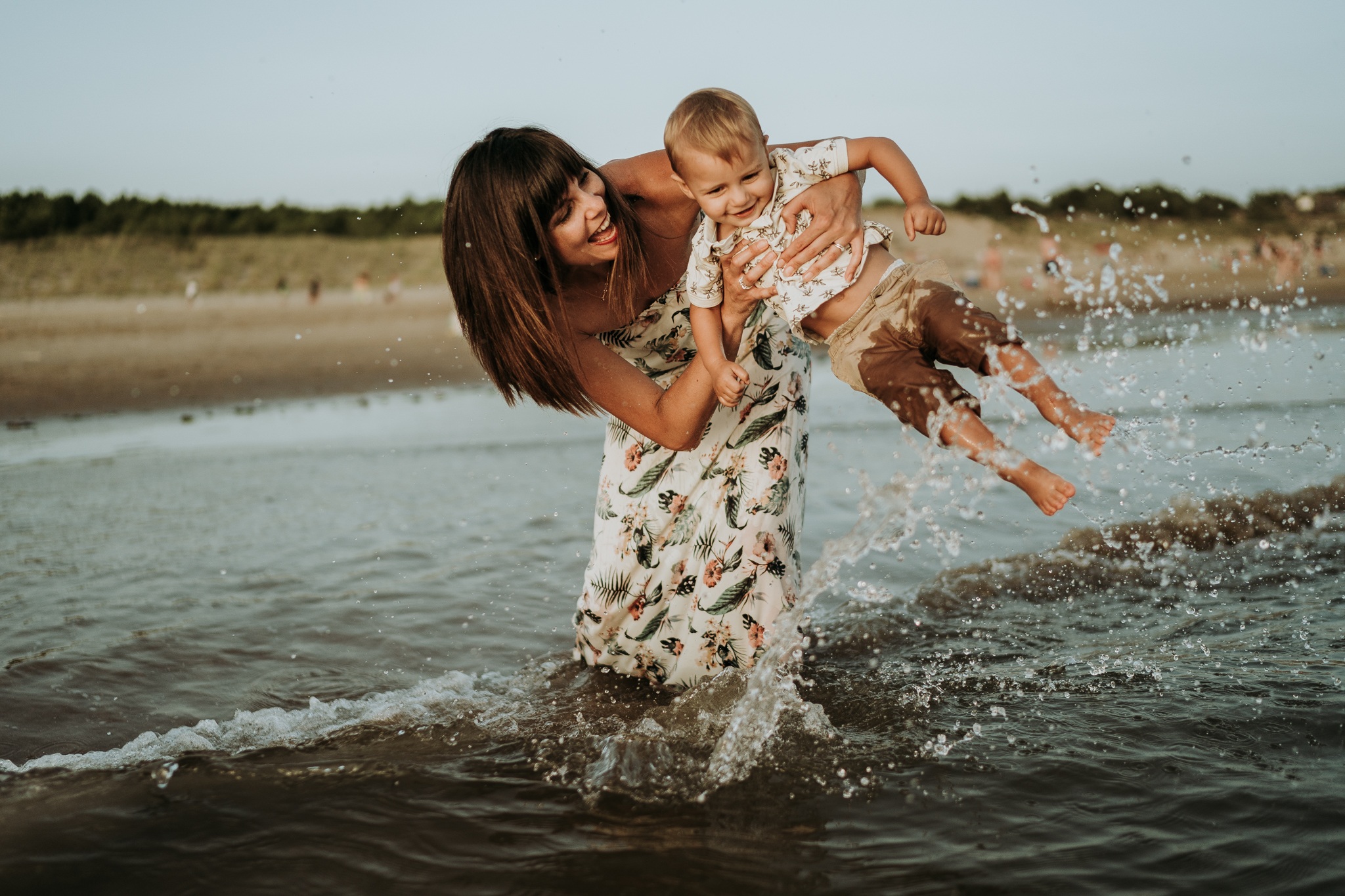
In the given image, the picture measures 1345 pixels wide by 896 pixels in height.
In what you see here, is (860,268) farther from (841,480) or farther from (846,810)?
(841,480)

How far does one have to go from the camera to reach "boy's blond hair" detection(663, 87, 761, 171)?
9.09 feet

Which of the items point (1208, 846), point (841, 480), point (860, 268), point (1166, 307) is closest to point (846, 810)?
point (1208, 846)

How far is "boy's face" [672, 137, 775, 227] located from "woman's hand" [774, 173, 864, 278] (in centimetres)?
10

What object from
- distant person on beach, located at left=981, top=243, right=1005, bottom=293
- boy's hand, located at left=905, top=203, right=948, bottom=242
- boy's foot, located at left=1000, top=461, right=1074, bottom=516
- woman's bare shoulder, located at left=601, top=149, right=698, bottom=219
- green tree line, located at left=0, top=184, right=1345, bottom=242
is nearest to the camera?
boy's foot, located at left=1000, top=461, right=1074, bottom=516

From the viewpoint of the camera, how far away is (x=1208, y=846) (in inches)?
90.5

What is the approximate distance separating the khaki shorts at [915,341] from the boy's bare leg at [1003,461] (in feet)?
0.19

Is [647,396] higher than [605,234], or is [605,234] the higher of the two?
[605,234]

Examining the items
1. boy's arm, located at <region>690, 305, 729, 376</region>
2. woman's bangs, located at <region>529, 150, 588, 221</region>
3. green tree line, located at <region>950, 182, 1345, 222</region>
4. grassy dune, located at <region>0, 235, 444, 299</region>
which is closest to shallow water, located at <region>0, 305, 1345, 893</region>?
boy's arm, located at <region>690, 305, 729, 376</region>

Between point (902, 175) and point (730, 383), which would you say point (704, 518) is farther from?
point (902, 175)

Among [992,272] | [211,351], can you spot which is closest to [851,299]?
[211,351]

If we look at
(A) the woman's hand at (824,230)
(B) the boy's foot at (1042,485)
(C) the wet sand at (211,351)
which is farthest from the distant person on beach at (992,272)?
(B) the boy's foot at (1042,485)

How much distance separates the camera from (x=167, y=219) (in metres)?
29.2

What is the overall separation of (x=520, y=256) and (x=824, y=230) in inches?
33.8

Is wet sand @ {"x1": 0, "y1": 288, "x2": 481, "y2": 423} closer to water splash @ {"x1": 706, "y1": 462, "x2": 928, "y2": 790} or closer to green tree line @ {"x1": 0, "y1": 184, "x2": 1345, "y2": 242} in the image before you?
green tree line @ {"x1": 0, "y1": 184, "x2": 1345, "y2": 242}
